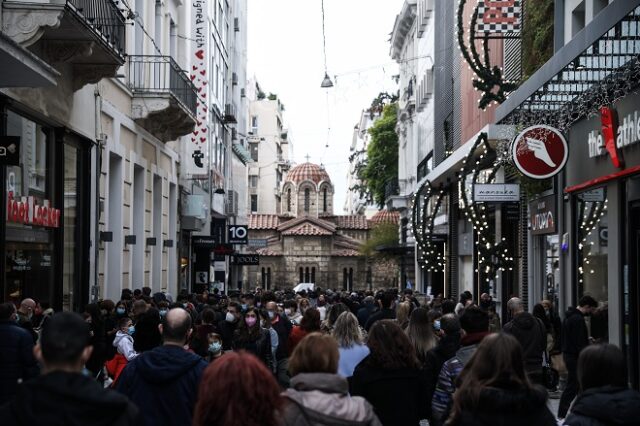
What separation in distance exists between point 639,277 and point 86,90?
10628 millimetres

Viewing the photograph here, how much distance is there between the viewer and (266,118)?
119 metres

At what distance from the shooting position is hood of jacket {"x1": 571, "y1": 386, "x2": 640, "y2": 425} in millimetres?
6117

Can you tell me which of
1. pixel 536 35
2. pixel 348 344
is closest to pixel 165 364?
pixel 348 344

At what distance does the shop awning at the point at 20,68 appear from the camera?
1228 cm

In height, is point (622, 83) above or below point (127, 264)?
above

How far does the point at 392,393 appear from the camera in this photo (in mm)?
8156

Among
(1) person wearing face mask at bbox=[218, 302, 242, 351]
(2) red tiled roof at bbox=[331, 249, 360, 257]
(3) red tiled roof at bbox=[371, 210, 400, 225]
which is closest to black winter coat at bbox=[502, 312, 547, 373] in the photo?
(1) person wearing face mask at bbox=[218, 302, 242, 351]

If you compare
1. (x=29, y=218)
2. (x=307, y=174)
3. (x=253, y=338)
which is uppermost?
(x=307, y=174)

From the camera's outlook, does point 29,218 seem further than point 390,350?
Yes

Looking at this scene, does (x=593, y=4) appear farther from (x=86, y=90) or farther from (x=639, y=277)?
(x=86, y=90)

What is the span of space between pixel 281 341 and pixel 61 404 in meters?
10.1

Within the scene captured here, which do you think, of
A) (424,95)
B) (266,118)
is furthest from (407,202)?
(266,118)

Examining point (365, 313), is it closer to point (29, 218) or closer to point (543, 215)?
point (543, 215)

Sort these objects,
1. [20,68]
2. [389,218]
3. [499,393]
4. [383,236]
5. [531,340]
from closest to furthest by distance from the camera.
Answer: [499,393]
[531,340]
[20,68]
[383,236]
[389,218]
